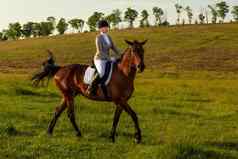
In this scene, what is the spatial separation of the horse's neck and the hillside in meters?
58.2

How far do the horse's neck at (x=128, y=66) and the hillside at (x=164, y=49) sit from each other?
191 feet

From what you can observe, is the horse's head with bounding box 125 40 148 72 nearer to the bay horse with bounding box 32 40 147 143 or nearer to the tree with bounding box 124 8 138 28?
the bay horse with bounding box 32 40 147 143

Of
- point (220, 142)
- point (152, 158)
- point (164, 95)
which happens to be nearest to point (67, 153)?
point (152, 158)

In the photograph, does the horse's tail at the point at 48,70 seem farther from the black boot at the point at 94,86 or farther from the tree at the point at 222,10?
the tree at the point at 222,10

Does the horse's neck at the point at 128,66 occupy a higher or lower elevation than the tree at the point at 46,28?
higher

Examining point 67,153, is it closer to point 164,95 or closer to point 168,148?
point 168,148

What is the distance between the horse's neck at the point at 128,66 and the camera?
516 inches

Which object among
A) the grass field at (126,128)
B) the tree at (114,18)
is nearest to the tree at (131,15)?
the tree at (114,18)

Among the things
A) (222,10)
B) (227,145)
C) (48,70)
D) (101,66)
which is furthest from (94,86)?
(222,10)

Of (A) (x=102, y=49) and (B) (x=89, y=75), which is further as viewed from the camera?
(B) (x=89, y=75)

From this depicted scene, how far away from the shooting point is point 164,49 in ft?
328

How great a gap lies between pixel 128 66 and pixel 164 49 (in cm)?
8755

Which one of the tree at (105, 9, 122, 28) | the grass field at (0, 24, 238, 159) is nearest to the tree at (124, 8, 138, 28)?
the tree at (105, 9, 122, 28)

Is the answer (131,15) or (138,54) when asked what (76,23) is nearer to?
(131,15)
